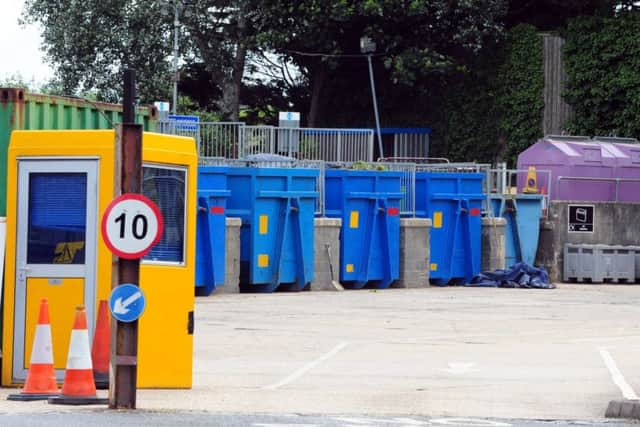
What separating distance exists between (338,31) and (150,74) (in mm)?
10624

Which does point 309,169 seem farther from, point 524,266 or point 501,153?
point 501,153

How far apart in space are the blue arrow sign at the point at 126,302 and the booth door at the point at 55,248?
5.26 ft

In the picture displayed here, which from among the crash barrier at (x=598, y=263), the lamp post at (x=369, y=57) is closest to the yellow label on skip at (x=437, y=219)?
the crash barrier at (x=598, y=263)

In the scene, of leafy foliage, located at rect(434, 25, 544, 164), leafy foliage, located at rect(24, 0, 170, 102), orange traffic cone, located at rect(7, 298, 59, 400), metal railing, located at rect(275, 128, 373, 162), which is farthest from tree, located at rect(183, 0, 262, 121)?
orange traffic cone, located at rect(7, 298, 59, 400)

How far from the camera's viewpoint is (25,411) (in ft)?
37.4

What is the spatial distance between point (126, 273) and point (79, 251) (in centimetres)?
169

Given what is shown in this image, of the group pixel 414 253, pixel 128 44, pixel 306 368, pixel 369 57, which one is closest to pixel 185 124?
pixel 414 253

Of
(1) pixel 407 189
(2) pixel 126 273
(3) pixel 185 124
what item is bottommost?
(2) pixel 126 273

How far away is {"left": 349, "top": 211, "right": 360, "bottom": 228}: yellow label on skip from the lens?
2958cm

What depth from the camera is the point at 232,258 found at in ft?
90.0

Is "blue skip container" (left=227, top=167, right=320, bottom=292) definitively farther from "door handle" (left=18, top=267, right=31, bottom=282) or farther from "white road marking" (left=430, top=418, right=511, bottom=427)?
"white road marking" (left=430, top=418, right=511, bottom=427)

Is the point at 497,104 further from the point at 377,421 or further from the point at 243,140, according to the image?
the point at 377,421

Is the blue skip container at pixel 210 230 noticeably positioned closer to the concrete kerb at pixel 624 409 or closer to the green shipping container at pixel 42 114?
the green shipping container at pixel 42 114

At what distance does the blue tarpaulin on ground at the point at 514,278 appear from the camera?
31.7 metres
